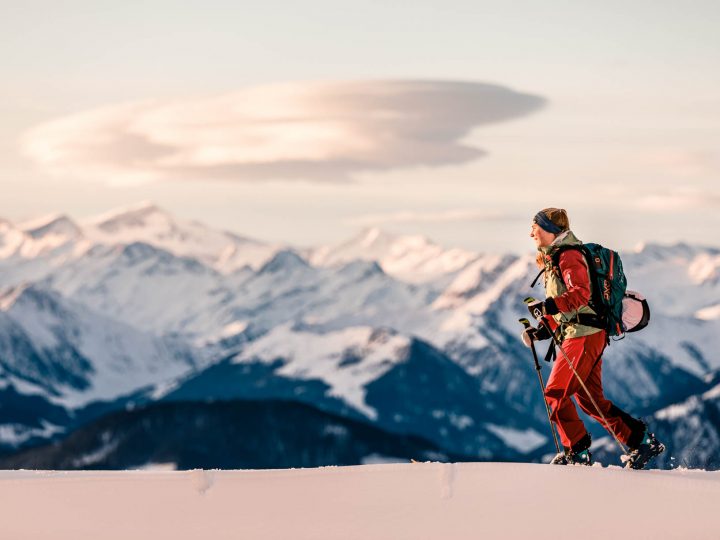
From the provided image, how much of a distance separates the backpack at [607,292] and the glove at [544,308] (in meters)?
0.43

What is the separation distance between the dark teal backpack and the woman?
0.24ft

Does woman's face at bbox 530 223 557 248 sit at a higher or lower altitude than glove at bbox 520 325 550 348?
higher

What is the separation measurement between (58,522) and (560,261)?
7.40 m

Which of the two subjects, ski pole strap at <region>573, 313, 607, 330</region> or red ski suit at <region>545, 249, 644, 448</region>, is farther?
ski pole strap at <region>573, 313, 607, 330</region>

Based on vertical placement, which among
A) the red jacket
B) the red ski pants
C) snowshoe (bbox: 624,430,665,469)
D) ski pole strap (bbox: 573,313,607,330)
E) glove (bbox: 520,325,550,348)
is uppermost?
the red jacket

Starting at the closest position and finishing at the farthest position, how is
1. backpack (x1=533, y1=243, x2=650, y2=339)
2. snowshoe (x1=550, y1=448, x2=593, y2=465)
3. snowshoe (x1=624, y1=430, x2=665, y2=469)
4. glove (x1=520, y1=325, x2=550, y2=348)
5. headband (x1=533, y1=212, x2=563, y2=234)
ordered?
1. snowshoe (x1=624, y1=430, x2=665, y2=469)
2. backpack (x1=533, y1=243, x2=650, y2=339)
3. snowshoe (x1=550, y1=448, x2=593, y2=465)
4. headband (x1=533, y1=212, x2=563, y2=234)
5. glove (x1=520, y1=325, x2=550, y2=348)

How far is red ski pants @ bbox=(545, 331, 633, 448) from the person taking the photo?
1736cm

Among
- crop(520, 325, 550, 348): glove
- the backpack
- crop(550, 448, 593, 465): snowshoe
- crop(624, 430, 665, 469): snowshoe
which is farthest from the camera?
crop(520, 325, 550, 348): glove

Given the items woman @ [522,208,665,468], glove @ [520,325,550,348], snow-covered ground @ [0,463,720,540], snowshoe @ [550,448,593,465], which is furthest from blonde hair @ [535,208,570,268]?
snow-covered ground @ [0,463,720,540]

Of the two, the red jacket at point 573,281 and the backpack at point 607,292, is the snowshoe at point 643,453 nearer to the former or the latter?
the backpack at point 607,292

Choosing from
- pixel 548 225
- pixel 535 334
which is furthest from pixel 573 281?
pixel 535 334

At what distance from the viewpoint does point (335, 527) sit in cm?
1374

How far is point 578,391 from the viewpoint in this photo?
17.5 metres

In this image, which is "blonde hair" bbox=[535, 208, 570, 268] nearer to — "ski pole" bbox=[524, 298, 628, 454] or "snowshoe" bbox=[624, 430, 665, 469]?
"ski pole" bbox=[524, 298, 628, 454]
